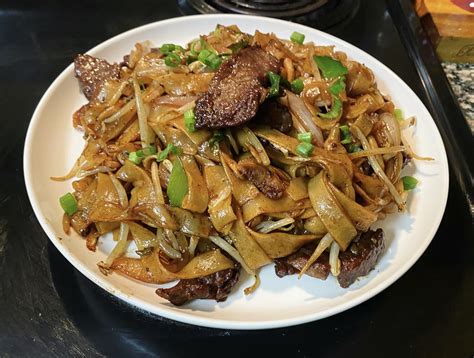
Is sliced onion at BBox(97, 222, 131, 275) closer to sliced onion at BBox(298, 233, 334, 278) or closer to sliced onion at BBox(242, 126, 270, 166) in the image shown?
sliced onion at BBox(242, 126, 270, 166)

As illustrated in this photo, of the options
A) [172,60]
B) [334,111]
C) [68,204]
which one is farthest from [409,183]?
[68,204]

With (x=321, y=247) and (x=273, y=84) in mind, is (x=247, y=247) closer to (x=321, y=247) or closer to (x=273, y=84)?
(x=321, y=247)

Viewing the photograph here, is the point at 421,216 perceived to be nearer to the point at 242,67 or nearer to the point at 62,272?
the point at 242,67

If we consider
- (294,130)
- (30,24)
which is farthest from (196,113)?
(30,24)

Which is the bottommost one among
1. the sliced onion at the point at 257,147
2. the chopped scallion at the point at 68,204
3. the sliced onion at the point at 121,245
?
the sliced onion at the point at 121,245

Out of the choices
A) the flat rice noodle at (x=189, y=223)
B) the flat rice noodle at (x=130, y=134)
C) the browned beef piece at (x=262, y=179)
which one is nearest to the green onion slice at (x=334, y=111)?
the browned beef piece at (x=262, y=179)

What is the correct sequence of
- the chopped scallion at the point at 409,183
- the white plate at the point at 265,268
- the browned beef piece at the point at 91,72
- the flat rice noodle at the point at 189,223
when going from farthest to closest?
the browned beef piece at the point at 91,72 → the chopped scallion at the point at 409,183 → the flat rice noodle at the point at 189,223 → the white plate at the point at 265,268

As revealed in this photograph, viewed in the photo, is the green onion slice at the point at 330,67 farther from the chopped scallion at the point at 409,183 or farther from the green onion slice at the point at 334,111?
the chopped scallion at the point at 409,183
